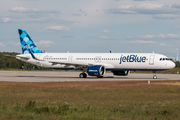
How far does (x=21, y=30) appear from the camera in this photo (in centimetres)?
5700

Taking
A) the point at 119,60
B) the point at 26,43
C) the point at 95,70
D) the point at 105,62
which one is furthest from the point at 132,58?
the point at 26,43

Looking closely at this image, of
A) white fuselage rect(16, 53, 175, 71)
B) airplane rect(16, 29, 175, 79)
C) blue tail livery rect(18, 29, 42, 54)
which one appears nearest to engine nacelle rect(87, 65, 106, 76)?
airplane rect(16, 29, 175, 79)

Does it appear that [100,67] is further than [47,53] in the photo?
No

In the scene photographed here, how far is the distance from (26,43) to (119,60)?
19.8 meters

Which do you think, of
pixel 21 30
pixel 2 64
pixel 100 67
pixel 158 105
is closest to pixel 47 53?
pixel 21 30

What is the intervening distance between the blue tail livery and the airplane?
131 centimetres

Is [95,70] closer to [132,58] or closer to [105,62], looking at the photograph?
[105,62]

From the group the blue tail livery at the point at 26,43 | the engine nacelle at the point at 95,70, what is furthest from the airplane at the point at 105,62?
the blue tail livery at the point at 26,43

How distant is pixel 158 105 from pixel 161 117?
10.9 feet

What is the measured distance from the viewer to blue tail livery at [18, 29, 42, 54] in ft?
185

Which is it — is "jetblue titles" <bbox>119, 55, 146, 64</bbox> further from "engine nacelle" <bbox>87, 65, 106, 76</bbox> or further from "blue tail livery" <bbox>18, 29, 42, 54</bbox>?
"blue tail livery" <bbox>18, 29, 42, 54</bbox>

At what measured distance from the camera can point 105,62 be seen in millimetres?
49406

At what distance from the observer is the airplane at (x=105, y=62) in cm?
4622

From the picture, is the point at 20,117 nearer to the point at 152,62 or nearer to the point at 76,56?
the point at 152,62
